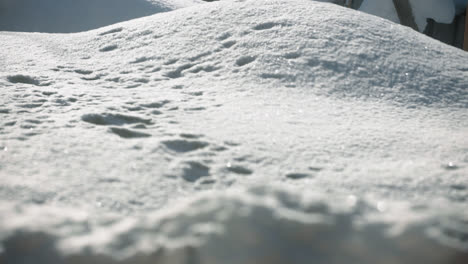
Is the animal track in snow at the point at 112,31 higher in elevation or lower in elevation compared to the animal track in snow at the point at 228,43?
higher

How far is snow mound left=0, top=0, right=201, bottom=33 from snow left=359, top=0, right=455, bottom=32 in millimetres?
2156

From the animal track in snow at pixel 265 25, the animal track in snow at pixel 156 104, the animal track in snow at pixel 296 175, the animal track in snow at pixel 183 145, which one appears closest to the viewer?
the animal track in snow at pixel 296 175

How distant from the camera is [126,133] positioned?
94 cm

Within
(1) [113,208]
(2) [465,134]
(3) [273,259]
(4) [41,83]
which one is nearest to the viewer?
(3) [273,259]

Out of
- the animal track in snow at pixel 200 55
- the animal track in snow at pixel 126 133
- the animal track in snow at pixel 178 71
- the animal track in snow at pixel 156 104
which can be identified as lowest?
the animal track in snow at pixel 126 133

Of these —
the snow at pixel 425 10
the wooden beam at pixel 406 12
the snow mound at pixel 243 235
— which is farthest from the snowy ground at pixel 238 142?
the snow at pixel 425 10

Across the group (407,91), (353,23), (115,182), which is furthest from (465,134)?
(115,182)

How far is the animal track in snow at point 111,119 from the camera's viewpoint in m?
Result: 1.00

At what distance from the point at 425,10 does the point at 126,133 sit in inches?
161

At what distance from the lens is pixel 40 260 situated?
0.55 m

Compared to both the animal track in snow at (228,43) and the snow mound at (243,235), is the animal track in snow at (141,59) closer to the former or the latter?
the animal track in snow at (228,43)

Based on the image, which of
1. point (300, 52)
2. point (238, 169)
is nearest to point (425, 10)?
point (300, 52)

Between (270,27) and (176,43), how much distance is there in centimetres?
35

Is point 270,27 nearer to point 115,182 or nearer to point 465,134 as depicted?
point 465,134
